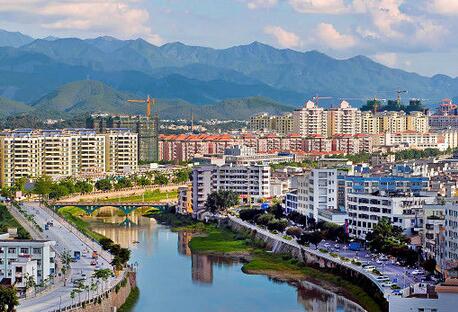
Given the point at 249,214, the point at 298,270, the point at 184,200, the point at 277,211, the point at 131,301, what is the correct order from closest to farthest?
the point at 131,301, the point at 298,270, the point at 249,214, the point at 277,211, the point at 184,200

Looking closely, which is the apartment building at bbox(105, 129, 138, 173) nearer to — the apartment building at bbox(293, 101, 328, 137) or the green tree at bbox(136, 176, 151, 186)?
the green tree at bbox(136, 176, 151, 186)

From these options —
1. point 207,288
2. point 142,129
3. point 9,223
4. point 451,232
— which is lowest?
point 207,288

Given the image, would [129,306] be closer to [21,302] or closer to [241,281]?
[21,302]

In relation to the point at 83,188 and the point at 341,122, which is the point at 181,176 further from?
the point at 341,122

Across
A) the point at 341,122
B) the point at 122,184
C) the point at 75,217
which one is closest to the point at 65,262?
the point at 75,217

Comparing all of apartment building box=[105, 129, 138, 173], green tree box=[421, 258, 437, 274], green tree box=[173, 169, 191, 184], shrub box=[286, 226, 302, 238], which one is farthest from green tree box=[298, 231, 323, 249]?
apartment building box=[105, 129, 138, 173]

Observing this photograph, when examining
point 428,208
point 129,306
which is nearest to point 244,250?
point 428,208
